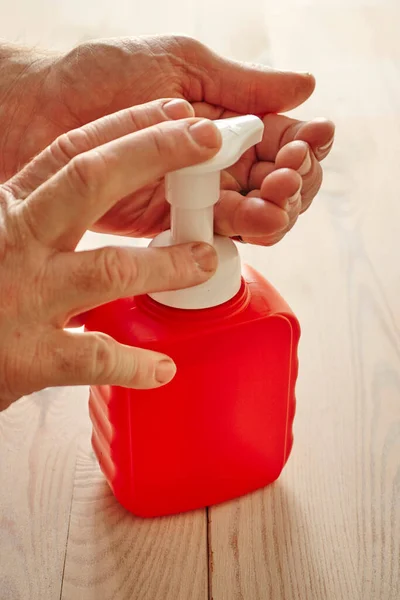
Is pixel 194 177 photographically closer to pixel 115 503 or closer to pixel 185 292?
pixel 185 292

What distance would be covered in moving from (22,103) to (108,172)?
337mm

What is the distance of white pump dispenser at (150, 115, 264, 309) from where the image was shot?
0.55 m

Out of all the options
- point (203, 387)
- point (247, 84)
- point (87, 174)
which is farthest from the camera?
point (247, 84)

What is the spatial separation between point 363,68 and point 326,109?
172 mm

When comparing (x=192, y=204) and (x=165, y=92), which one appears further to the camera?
(x=165, y=92)

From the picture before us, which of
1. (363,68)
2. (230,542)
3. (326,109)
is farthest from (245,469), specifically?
(363,68)

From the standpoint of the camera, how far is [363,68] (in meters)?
1.42

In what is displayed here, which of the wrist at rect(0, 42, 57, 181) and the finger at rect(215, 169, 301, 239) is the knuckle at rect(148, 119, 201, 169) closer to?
the finger at rect(215, 169, 301, 239)

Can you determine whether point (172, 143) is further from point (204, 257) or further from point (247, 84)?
point (247, 84)

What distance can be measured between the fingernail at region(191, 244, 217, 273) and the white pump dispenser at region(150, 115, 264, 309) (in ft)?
0.09

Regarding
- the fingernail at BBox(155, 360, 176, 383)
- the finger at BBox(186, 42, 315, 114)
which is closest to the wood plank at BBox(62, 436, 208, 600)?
the fingernail at BBox(155, 360, 176, 383)

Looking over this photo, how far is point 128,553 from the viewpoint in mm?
669

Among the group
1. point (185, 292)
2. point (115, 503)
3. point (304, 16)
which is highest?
point (185, 292)

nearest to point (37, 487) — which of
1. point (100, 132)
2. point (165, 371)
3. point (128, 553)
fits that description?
point (128, 553)
